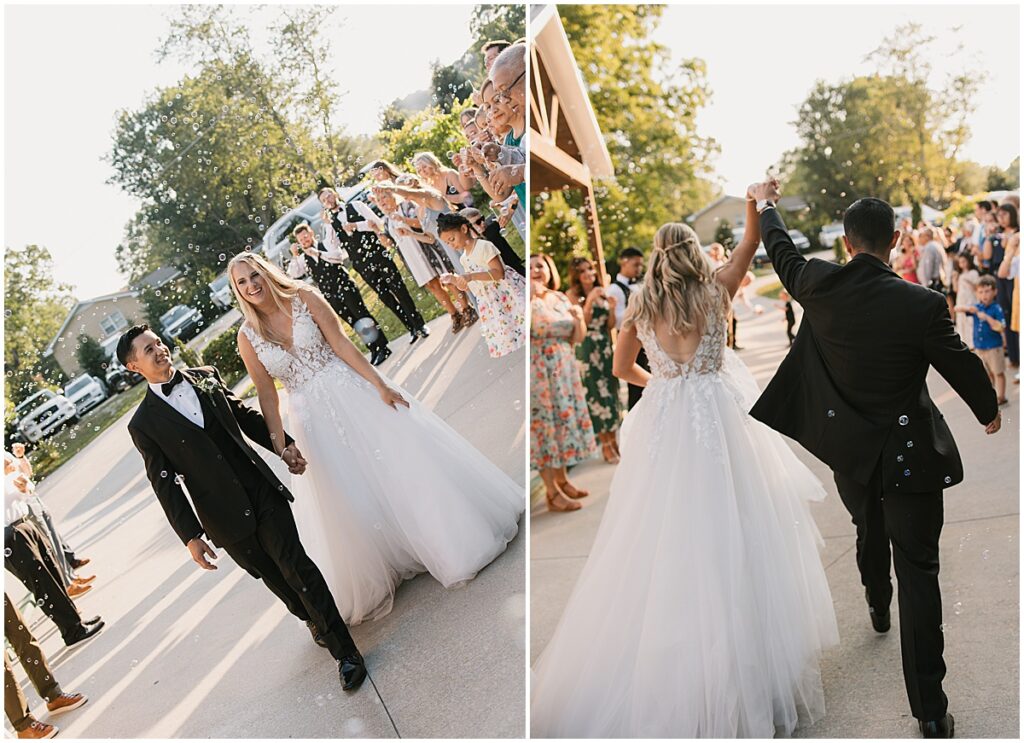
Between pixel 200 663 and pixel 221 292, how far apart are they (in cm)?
129

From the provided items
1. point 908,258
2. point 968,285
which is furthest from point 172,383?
point 908,258

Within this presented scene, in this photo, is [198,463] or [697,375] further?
[697,375]

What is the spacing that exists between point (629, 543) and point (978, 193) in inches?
380

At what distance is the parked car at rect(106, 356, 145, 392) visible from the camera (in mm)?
2729

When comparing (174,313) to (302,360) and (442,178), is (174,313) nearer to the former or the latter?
(302,360)

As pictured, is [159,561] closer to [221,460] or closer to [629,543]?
[221,460]

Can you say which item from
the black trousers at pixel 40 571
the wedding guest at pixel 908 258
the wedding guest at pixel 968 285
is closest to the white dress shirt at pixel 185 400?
the black trousers at pixel 40 571

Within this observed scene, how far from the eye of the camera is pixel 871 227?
2.46 meters

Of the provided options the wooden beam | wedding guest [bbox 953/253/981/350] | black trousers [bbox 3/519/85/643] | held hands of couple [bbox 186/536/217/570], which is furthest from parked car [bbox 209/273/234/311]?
wedding guest [bbox 953/253/981/350]

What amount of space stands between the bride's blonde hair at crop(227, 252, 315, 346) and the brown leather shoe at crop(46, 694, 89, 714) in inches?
56.6

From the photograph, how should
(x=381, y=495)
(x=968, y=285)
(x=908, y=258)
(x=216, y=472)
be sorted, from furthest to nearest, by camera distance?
Result: (x=908, y=258) < (x=968, y=285) < (x=381, y=495) < (x=216, y=472)

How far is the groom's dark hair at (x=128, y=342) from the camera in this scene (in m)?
2.75

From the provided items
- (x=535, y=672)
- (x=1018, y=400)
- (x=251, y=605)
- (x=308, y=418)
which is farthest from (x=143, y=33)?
(x=1018, y=400)

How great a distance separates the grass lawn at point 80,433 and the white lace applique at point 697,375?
1.72 m
